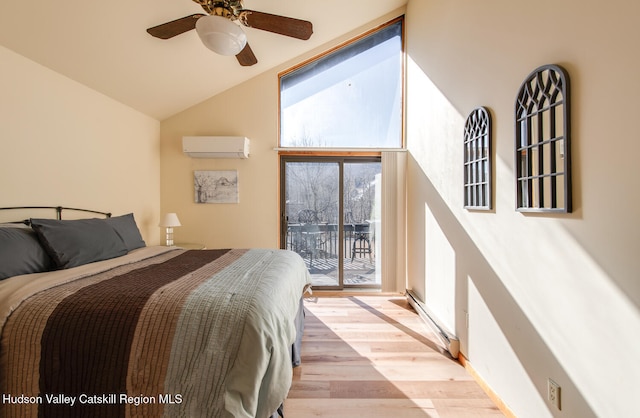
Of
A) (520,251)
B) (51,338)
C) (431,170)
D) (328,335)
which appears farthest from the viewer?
(431,170)

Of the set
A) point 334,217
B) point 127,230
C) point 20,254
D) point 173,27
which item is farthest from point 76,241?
point 334,217

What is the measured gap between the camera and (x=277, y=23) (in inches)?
71.7

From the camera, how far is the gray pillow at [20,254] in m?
1.54

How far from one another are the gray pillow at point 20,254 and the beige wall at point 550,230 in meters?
2.94

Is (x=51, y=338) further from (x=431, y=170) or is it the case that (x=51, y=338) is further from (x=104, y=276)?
(x=431, y=170)

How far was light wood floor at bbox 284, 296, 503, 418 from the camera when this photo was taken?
5.49 feet

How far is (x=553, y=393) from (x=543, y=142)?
4.07ft

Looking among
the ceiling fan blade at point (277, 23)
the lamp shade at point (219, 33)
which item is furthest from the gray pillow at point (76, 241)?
the ceiling fan blade at point (277, 23)

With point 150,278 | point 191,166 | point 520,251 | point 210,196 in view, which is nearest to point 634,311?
point 520,251

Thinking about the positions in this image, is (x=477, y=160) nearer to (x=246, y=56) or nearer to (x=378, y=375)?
(x=378, y=375)

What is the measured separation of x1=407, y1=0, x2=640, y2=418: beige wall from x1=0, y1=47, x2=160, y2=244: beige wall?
11.2 feet

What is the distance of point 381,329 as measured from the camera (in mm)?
2682

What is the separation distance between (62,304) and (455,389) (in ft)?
7.71

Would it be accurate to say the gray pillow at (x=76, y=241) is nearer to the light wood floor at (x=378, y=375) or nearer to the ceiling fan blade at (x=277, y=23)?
the light wood floor at (x=378, y=375)
